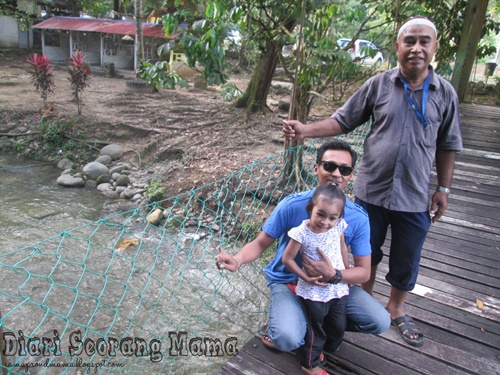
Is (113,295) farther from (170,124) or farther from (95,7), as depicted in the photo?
(95,7)

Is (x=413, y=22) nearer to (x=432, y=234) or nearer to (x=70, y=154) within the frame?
(x=432, y=234)

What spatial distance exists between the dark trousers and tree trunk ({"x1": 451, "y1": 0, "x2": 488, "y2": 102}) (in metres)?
6.63

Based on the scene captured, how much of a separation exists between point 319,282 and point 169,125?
698 centimetres

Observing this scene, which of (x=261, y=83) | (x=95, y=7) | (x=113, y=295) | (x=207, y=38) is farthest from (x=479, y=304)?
(x=95, y=7)

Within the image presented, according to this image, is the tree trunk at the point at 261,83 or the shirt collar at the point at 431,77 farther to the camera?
the tree trunk at the point at 261,83

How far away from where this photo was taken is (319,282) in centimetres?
164

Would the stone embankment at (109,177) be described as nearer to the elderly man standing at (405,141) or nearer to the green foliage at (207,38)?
the green foliage at (207,38)

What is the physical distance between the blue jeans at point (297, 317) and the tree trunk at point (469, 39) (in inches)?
255

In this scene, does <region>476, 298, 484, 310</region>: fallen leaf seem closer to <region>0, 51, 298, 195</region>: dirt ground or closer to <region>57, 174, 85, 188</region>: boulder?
<region>0, 51, 298, 195</region>: dirt ground

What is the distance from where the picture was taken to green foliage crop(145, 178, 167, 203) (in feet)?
18.8

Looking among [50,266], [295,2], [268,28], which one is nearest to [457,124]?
[295,2]

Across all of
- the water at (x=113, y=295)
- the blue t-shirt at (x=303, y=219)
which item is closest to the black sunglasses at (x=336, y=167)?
the blue t-shirt at (x=303, y=219)

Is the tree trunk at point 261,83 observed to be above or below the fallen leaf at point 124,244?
above

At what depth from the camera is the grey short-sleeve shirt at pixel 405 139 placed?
6.07 ft
